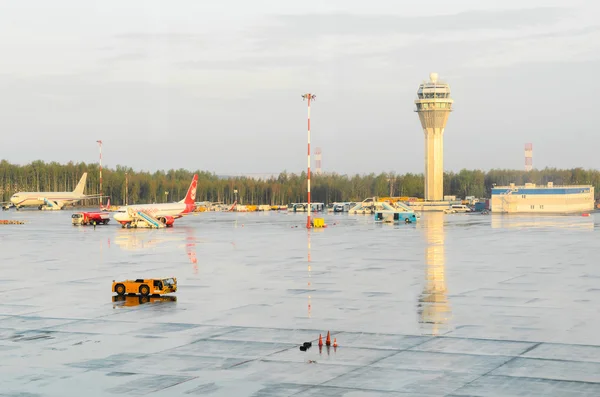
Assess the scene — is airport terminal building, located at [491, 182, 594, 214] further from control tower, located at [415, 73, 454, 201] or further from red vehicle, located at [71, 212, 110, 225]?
red vehicle, located at [71, 212, 110, 225]

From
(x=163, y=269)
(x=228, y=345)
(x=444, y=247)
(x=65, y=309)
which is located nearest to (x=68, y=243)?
(x=163, y=269)

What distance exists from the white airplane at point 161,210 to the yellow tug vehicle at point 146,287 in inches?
2634

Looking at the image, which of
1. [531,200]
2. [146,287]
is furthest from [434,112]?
[146,287]

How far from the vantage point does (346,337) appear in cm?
2886

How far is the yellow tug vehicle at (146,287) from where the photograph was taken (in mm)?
39625

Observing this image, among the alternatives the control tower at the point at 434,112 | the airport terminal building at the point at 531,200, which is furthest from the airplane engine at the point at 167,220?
the control tower at the point at 434,112

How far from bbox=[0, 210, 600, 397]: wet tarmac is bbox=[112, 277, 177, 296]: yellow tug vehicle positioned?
438mm

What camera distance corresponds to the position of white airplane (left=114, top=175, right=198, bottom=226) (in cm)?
10600

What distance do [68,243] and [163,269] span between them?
27701 mm

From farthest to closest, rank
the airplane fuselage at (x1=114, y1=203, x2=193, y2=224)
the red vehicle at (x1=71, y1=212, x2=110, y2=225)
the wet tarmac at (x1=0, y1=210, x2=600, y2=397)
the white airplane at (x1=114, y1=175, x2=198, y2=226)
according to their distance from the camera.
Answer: the red vehicle at (x1=71, y1=212, x2=110, y2=225)
the white airplane at (x1=114, y1=175, x2=198, y2=226)
the airplane fuselage at (x1=114, y1=203, x2=193, y2=224)
the wet tarmac at (x1=0, y1=210, x2=600, y2=397)

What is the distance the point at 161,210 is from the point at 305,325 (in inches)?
3342

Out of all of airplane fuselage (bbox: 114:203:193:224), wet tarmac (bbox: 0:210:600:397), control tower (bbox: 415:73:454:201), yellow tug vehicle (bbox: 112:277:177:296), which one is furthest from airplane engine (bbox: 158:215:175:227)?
control tower (bbox: 415:73:454:201)

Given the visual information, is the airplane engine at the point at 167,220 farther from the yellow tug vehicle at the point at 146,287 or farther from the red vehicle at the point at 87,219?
the yellow tug vehicle at the point at 146,287

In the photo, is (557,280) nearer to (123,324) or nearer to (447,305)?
(447,305)
